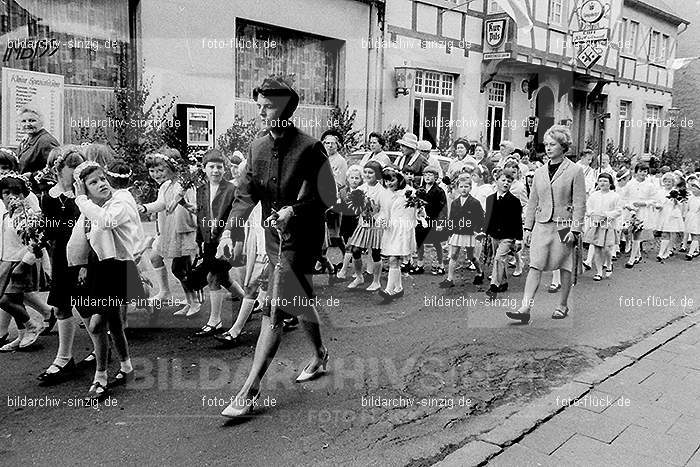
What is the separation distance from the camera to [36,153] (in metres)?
7.02

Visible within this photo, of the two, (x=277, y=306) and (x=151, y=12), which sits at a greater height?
(x=151, y=12)

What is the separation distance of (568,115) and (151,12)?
18.3 m

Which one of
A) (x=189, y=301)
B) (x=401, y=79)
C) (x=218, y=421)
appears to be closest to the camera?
(x=218, y=421)

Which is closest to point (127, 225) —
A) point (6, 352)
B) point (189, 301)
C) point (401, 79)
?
point (6, 352)

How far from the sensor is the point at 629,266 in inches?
437

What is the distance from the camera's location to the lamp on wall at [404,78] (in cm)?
1742

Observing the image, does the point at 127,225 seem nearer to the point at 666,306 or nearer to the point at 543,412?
the point at 543,412

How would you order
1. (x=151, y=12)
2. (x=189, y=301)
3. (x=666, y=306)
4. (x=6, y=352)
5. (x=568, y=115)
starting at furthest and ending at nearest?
(x=568, y=115) → (x=151, y=12) → (x=666, y=306) → (x=189, y=301) → (x=6, y=352)

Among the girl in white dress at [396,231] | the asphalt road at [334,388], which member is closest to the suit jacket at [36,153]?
the asphalt road at [334,388]

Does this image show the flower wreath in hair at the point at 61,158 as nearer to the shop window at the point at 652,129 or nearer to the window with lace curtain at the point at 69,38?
the window with lace curtain at the point at 69,38

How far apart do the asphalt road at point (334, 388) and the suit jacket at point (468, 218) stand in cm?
120

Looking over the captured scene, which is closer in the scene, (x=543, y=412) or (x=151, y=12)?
(x=543, y=412)

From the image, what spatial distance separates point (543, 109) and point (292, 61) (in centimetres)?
1233

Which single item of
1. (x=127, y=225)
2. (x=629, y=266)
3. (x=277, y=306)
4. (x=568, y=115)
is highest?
(x=568, y=115)
